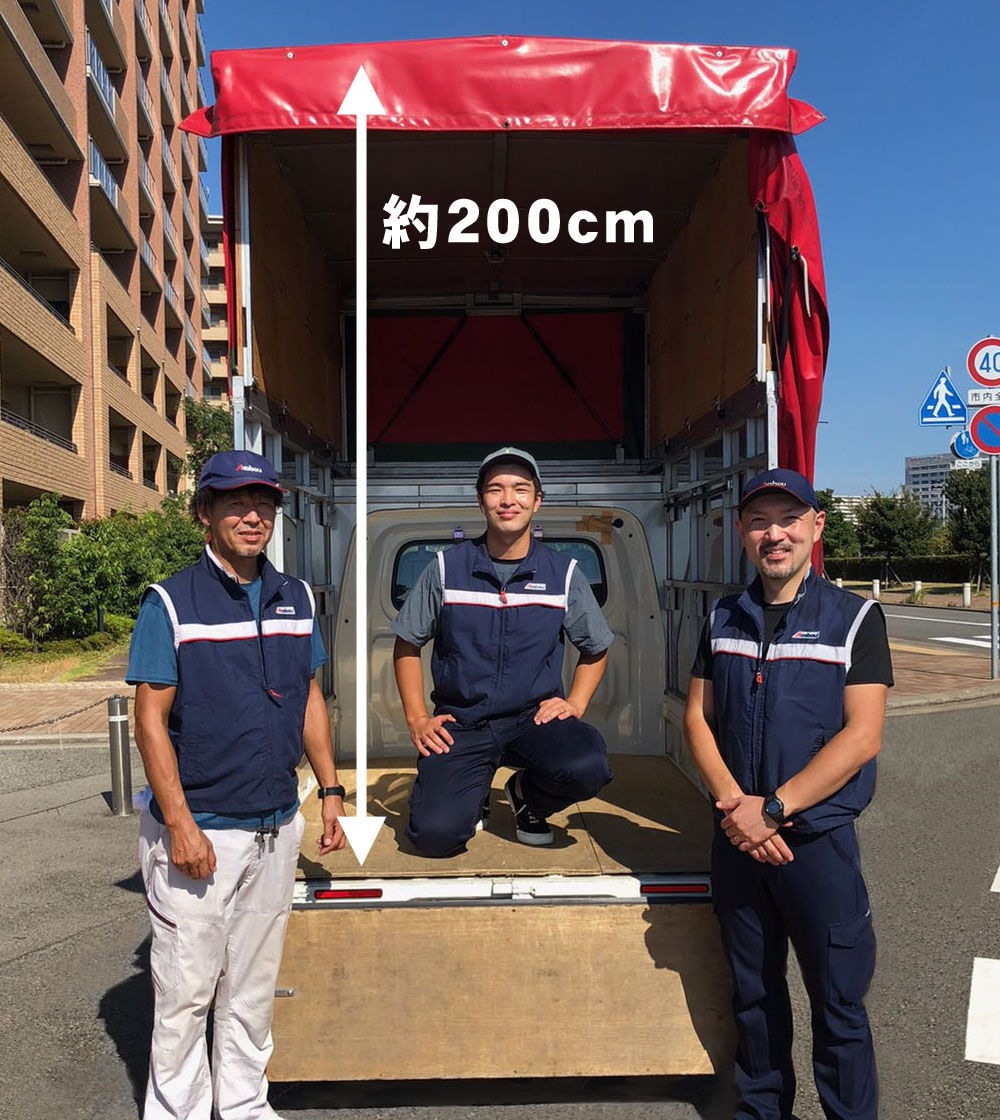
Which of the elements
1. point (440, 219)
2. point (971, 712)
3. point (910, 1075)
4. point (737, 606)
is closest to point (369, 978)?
point (737, 606)

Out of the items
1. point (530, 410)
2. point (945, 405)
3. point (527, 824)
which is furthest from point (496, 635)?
point (945, 405)

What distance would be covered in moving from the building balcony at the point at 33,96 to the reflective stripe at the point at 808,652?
76.0ft

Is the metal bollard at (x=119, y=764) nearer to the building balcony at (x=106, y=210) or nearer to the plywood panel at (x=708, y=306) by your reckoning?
the plywood panel at (x=708, y=306)

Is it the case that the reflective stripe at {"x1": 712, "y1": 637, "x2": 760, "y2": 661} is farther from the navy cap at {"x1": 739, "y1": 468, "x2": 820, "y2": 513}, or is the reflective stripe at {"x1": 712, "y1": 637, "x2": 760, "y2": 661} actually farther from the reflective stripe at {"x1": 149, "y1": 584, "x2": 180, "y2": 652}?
the reflective stripe at {"x1": 149, "y1": 584, "x2": 180, "y2": 652}

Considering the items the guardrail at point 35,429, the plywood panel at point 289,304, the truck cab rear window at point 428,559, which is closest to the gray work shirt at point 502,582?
the plywood panel at point 289,304

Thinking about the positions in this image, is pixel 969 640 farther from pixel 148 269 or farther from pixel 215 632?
pixel 148 269

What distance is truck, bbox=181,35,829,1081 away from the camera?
8.79 feet

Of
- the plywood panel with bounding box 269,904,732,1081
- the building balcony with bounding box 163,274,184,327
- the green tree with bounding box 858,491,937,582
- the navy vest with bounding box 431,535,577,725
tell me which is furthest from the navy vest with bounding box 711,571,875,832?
the green tree with bounding box 858,491,937,582

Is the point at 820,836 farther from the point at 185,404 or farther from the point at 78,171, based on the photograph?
the point at 185,404

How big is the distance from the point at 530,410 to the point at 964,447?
26.6 ft

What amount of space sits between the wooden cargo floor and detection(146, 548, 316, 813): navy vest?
53 cm

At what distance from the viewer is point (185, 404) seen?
4097cm

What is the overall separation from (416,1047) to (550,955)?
49 cm

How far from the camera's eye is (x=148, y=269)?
34.7m
